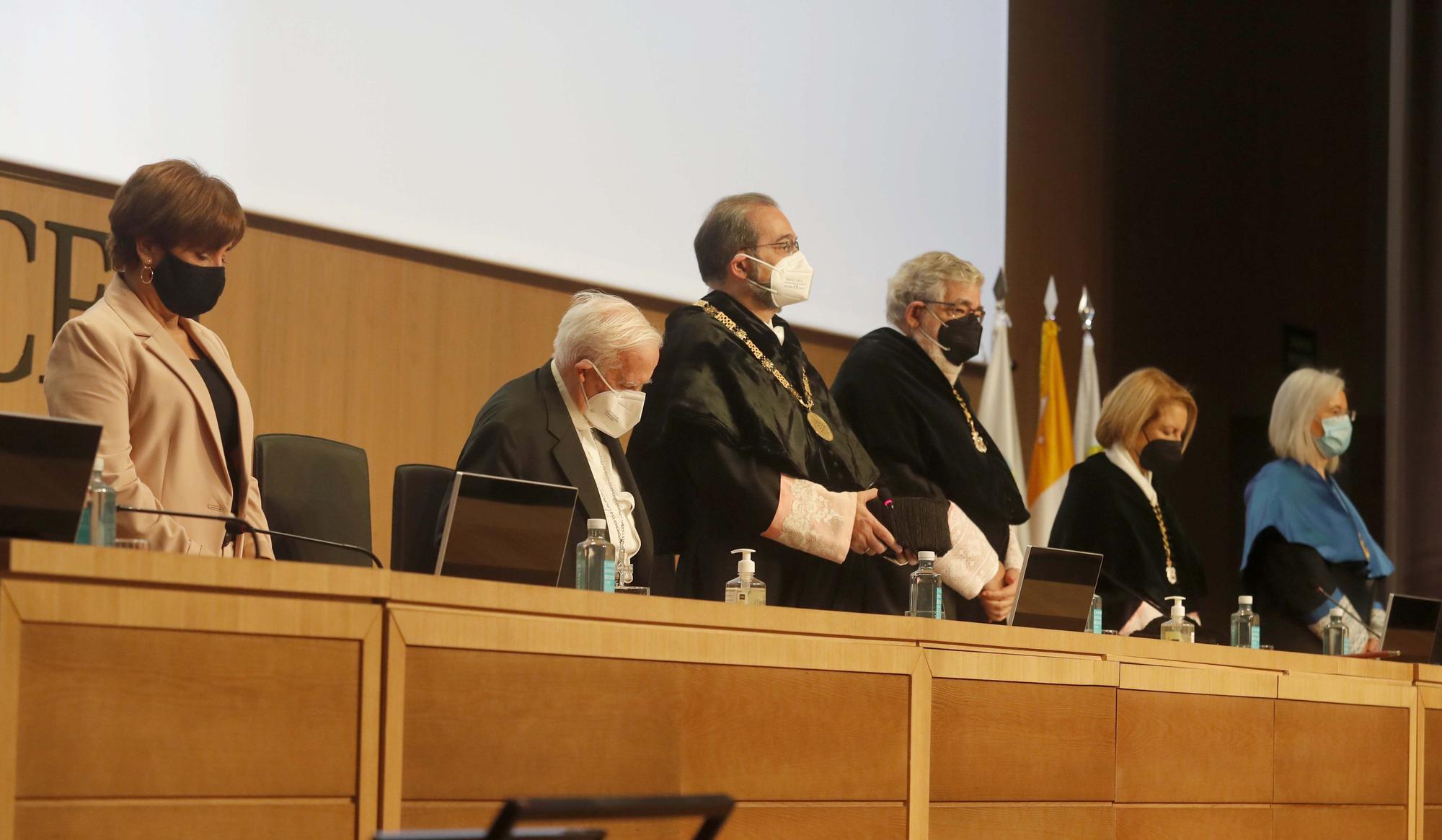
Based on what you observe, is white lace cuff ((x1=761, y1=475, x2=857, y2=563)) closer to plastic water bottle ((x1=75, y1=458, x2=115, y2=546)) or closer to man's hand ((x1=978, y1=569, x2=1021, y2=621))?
man's hand ((x1=978, y1=569, x2=1021, y2=621))

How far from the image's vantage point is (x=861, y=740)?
267 centimetres

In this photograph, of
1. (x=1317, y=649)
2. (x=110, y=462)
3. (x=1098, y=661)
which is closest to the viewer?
(x=110, y=462)

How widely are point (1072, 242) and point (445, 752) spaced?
18.1ft

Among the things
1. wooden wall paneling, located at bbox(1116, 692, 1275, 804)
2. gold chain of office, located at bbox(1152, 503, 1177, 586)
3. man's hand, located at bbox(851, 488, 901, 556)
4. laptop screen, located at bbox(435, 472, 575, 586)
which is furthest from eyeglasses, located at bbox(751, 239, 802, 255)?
gold chain of office, located at bbox(1152, 503, 1177, 586)

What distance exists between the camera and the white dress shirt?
3250 mm

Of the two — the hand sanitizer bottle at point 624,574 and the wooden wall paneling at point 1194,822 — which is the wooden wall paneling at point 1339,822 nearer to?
the wooden wall paneling at point 1194,822

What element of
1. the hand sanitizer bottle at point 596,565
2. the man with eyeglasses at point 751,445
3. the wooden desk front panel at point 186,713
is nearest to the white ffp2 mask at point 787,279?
the man with eyeglasses at point 751,445

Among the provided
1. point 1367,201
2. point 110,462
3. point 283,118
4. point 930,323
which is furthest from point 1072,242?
point 110,462

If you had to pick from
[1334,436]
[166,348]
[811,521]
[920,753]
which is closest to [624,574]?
[811,521]

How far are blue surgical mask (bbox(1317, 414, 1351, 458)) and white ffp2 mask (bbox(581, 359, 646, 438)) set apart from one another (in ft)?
8.45

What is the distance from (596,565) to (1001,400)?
359 centimetres

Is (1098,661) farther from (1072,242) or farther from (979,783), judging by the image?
(1072,242)

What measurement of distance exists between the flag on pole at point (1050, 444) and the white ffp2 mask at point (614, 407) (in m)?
3.13

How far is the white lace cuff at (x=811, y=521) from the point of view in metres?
3.45
